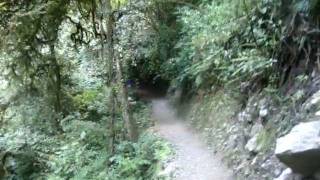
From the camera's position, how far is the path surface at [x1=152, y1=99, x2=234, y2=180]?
707 cm

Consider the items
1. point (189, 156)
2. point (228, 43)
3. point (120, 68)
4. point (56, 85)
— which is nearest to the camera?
point (189, 156)

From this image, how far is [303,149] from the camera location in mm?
4277

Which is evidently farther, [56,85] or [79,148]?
[56,85]

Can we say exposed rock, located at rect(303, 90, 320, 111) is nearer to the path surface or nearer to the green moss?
the path surface

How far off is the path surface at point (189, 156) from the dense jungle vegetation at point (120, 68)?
0.35 metres

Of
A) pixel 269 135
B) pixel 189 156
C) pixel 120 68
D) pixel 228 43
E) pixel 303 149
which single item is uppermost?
pixel 228 43

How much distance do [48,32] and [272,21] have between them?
618cm

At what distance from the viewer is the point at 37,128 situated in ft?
40.6

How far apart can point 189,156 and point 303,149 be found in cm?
421

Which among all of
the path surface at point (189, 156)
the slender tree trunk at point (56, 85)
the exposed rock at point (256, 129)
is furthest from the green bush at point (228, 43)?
the slender tree trunk at point (56, 85)

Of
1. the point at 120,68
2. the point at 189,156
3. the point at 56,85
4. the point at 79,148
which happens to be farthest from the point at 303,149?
the point at 56,85

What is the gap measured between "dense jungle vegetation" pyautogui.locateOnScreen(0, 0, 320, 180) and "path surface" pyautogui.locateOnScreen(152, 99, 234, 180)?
35 cm

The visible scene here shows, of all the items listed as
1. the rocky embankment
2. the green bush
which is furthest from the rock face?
the green bush

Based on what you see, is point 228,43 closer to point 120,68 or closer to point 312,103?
point 120,68
